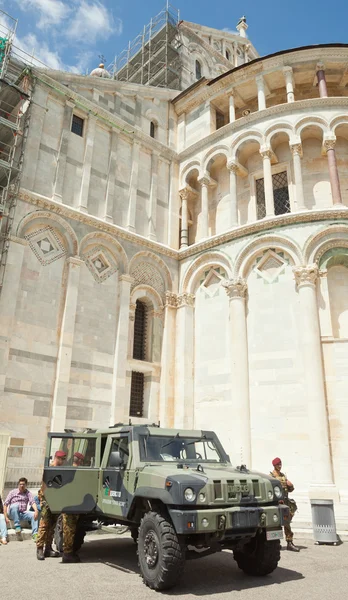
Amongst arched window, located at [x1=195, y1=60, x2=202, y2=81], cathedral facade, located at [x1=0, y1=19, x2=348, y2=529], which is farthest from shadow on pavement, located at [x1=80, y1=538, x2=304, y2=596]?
arched window, located at [x1=195, y1=60, x2=202, y2=81]

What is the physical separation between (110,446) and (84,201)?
13069mm

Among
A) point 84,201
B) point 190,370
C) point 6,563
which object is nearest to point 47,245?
point 84,201

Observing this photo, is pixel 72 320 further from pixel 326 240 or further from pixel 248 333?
pixel 326 240

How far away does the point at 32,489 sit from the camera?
1467cm

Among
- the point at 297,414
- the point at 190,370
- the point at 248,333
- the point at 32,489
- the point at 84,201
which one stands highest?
the point at 84,201

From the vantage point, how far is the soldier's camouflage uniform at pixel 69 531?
8.51 meters

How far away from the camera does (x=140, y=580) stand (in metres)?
7.25

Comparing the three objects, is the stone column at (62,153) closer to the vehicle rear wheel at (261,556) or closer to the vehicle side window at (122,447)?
the vehicle side window at (122,447)

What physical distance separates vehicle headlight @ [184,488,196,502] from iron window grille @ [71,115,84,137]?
18.2 metres

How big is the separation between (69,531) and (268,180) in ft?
54.4

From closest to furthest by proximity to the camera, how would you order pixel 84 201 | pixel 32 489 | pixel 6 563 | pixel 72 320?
1. pixel 6 563
2. pixel 32 489
3. pixel 72 320
4. pixel 84 201

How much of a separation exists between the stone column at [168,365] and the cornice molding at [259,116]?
828 centimetres

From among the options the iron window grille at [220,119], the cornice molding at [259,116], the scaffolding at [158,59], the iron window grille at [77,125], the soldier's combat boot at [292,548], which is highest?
the scaffolding at [158,59]

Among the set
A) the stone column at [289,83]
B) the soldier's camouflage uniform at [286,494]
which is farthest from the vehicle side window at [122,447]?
the stone column at [289,83]
